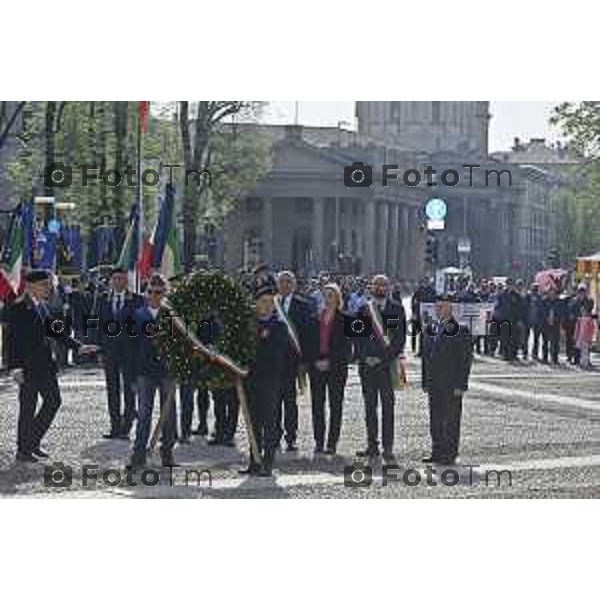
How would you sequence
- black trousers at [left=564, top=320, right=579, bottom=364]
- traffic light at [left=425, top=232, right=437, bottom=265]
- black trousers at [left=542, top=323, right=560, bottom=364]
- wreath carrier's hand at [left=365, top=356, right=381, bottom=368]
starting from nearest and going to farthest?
traffic light at [left=425, top=232, right=437, bottom=265], wreath carrier's hand at [left=365, top=356, right=381, bottom=368], black trousers at [left=564, top=320, right=579, bottom=364], black trousers at [left=542, top=323, right=560, bottom=364]

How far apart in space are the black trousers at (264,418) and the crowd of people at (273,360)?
0.01 m

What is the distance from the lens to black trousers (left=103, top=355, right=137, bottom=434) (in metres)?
13.7

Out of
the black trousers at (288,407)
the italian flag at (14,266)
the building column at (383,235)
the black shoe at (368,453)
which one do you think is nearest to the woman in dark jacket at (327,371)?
the black trousers at (288,407)

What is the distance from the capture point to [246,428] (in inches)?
555

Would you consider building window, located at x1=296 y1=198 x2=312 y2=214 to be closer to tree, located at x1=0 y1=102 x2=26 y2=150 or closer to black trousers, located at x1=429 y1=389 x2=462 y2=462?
black trousers, located at x1=429 y1=389 x2=462 y2=462

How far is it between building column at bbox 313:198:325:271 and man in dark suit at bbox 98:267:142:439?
1.38 m

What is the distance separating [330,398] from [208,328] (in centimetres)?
141

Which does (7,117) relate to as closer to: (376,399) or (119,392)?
(119,392)

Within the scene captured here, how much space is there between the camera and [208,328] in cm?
1355

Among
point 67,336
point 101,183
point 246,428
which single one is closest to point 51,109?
point 101,183

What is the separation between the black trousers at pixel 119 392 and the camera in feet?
44.9
